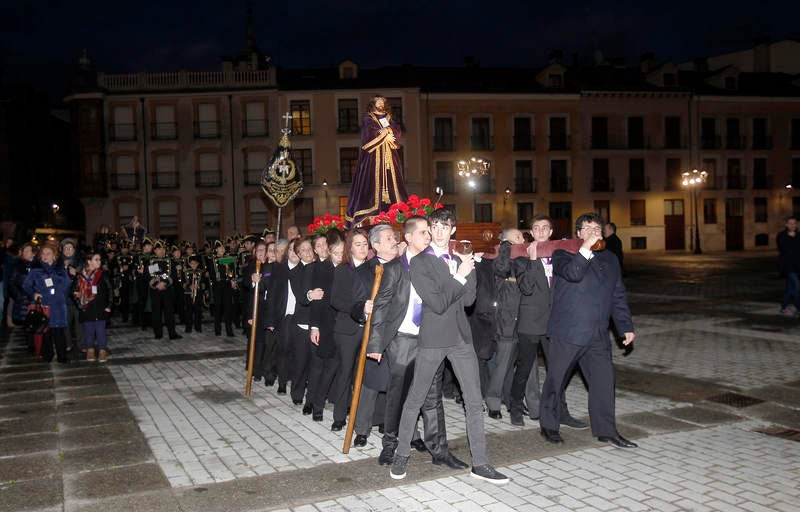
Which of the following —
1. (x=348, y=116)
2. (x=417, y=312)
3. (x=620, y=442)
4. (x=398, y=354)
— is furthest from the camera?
(x=348, y=116)

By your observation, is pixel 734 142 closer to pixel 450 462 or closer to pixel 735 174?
pixel 735 174

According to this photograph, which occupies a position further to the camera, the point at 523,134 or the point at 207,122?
the point at 523,134

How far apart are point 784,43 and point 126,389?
58.1m

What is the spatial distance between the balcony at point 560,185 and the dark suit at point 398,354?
1641 inches

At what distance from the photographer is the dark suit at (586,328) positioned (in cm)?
574

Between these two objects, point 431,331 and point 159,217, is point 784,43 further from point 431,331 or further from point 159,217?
point 431,331

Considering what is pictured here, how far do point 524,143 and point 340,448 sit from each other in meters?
41.1

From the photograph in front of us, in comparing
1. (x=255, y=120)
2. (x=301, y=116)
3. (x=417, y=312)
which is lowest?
(x=417, y=312)

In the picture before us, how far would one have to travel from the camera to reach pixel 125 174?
41.5 meters

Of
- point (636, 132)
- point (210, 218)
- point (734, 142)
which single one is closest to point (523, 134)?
point (636, 132)

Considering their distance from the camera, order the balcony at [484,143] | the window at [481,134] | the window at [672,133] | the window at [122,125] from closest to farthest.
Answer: the window at [122,125] → the window at [481,134] → the balcony at [484,143] → the window at [672,133]

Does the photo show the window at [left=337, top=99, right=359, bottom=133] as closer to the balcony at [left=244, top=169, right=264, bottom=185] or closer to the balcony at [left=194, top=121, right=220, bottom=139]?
the balcony at [left=244, top=169, right=264, bottom=185]

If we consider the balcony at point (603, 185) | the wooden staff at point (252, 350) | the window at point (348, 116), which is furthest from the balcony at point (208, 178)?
the wooden staff at point (252, 350)

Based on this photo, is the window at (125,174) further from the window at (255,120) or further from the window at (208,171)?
the window at (255,120)
